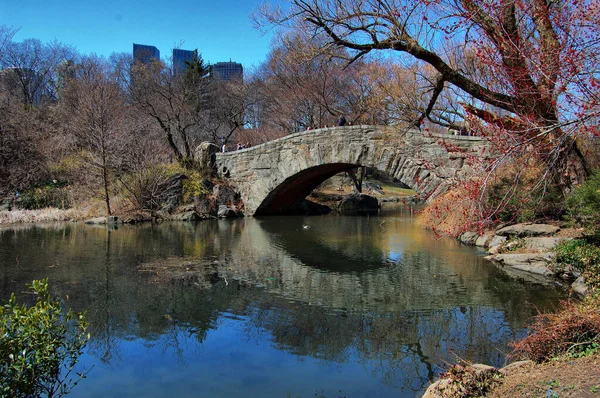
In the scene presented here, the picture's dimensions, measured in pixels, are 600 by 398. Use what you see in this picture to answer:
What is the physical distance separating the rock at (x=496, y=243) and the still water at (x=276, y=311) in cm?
55

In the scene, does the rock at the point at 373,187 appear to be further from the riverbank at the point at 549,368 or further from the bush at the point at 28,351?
the bush at the point at 28,351

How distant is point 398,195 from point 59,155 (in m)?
21.6

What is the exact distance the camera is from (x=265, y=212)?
2189cm

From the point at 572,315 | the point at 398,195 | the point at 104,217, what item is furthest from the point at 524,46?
the point at 398,195

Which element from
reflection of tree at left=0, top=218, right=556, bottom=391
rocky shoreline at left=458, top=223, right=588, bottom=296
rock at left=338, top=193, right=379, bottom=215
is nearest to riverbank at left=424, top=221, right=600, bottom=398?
reflection of tree at left=0, top=218, right=556, bottom=391

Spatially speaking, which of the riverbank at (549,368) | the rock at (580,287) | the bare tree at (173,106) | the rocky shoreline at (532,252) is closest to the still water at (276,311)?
the rock at (580,287)

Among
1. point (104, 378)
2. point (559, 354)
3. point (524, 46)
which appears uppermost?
point (524, 46)

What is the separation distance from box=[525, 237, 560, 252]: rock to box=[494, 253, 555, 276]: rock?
12.2 inches

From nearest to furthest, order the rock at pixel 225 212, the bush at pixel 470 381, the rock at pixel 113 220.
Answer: the bush at pixel 470 381
the rock at pixel 113 220
the rock at pixel 225 212

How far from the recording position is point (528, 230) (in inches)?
423

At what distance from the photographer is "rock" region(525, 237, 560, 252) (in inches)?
377

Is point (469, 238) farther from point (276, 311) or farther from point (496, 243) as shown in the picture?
point (276, 311)

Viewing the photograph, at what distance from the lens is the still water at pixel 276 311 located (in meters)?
4.78

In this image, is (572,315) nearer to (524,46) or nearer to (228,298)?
(524,46)
